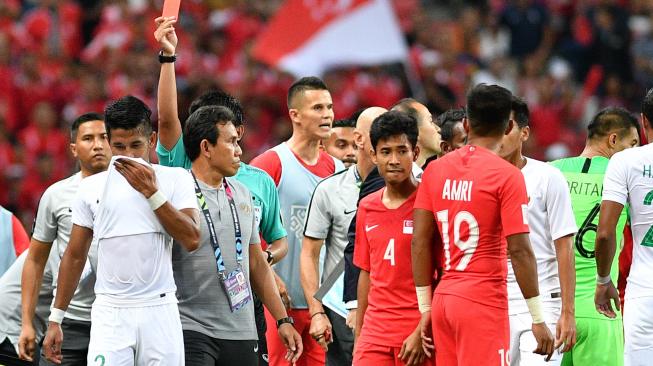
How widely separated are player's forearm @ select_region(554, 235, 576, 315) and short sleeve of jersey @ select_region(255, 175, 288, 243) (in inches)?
78.2

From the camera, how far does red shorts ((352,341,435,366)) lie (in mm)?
7512

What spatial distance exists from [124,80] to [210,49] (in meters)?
2.35

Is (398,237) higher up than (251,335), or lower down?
higher up

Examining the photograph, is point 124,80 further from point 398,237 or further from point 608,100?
point 398,237

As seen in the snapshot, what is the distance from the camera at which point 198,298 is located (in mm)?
7746

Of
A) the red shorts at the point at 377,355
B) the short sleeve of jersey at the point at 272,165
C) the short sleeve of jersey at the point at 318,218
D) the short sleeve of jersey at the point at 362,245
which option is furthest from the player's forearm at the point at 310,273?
the red shorts at the point at 377,355

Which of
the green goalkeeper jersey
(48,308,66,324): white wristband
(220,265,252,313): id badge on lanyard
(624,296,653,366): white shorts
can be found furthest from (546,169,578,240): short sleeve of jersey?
(48,308,66,324): white wristband

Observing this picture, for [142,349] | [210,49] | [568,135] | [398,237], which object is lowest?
[142,349]

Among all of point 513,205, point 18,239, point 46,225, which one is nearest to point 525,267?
point 513,205

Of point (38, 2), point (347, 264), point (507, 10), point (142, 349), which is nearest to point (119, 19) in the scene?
point (38, 2)

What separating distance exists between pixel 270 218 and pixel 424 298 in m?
2.13

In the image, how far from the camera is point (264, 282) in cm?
823

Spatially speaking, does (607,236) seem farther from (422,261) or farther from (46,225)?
(46,225)

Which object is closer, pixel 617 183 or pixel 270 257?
pixel 617 183
